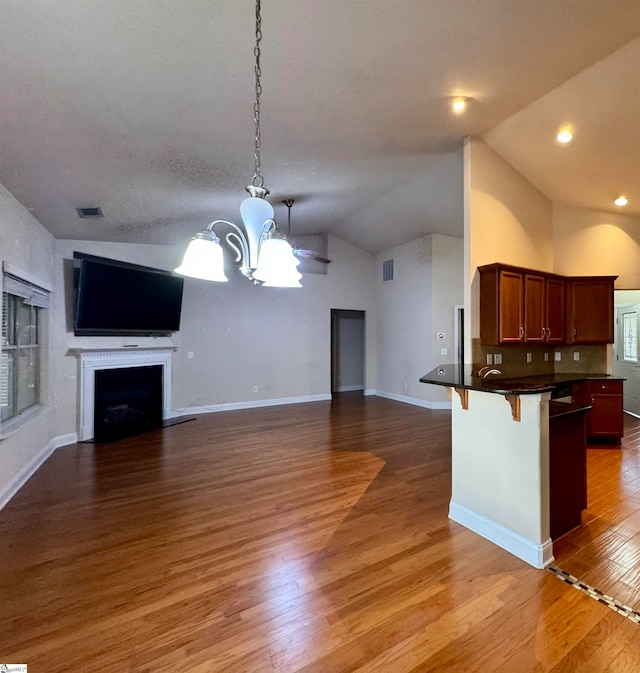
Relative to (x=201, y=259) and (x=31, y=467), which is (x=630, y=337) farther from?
(x=31, y=467)

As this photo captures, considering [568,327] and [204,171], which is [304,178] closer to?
[204,171]

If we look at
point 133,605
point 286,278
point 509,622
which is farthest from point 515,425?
point 133,605

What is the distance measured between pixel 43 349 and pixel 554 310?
649 cm

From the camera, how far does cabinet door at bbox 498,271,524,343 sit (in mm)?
3617

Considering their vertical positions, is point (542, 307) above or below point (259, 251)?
below

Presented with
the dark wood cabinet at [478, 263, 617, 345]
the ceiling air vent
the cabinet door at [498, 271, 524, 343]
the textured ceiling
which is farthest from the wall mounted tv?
the cabinet door at [498, 271, 524, 343]

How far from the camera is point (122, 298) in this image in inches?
191

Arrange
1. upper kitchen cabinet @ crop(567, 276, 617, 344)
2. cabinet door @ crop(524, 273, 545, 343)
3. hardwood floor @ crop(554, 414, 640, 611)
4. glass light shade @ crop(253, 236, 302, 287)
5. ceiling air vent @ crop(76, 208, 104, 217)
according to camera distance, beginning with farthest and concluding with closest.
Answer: upper kitchen cabinet @ crop(567, 276, 617, 344), cabinet door @ crop(524, 273, 545, 343), ceiling air vent @ crop(76, 208, 104, 217), hardwood floor @ crop(554, 414, 640, 611), glass light shade @ crop(253, 236, 302, 287)

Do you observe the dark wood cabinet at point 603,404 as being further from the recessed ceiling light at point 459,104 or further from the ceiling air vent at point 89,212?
the ceiling air vent at point 89,212

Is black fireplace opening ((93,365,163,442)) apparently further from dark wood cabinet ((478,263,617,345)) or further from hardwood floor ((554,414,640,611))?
hardwood floor ((554,414,640,611))

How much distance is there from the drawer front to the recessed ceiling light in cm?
365

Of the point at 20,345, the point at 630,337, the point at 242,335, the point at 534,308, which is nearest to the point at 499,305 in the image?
the point at 534,308

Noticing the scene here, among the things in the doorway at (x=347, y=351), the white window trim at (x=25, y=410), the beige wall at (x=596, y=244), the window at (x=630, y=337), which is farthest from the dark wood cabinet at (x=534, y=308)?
the white window trim at (x=25, y=410)

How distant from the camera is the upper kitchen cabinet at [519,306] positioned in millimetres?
3619
